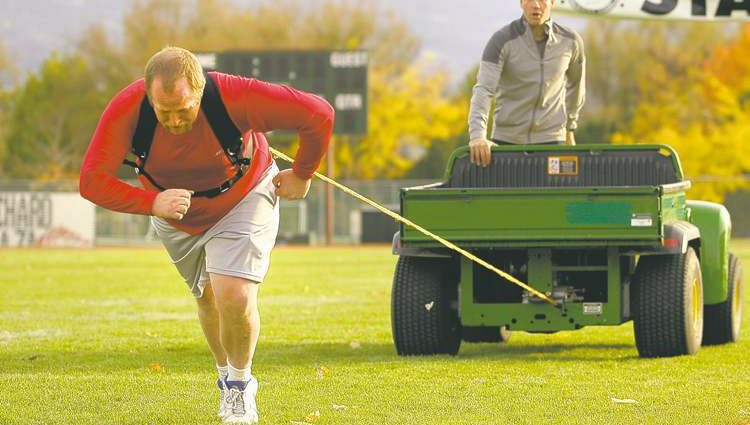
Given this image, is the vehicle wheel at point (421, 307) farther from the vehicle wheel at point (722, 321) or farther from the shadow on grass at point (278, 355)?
the vehicle wheel at point (722, 321)

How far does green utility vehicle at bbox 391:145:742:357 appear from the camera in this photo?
9.41 metres

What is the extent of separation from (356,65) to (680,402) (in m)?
30.4

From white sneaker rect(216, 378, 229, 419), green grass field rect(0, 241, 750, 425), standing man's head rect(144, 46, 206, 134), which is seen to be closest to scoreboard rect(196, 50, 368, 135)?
green grass field rect(0, 241, 750, 425)

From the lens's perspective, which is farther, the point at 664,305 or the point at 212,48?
the point at 212,48

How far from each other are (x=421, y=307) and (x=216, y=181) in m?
3.16

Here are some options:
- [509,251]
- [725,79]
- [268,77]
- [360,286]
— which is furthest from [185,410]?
[725,79]

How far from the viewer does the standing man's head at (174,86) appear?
6160 millimetres

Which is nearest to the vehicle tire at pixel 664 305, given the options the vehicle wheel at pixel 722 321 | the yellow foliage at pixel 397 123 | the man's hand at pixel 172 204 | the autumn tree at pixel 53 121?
the vehicle wheel at pixel 722 321

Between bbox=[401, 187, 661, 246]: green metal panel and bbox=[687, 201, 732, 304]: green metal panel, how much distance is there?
145cm

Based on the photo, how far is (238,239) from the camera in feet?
22.7

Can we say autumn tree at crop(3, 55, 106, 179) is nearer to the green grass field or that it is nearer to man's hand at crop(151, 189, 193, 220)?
the green grass field

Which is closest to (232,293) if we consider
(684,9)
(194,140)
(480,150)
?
(194,140)

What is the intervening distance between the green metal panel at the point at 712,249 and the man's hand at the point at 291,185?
15.0ft

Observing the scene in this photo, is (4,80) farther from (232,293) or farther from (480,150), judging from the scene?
(232,293)
